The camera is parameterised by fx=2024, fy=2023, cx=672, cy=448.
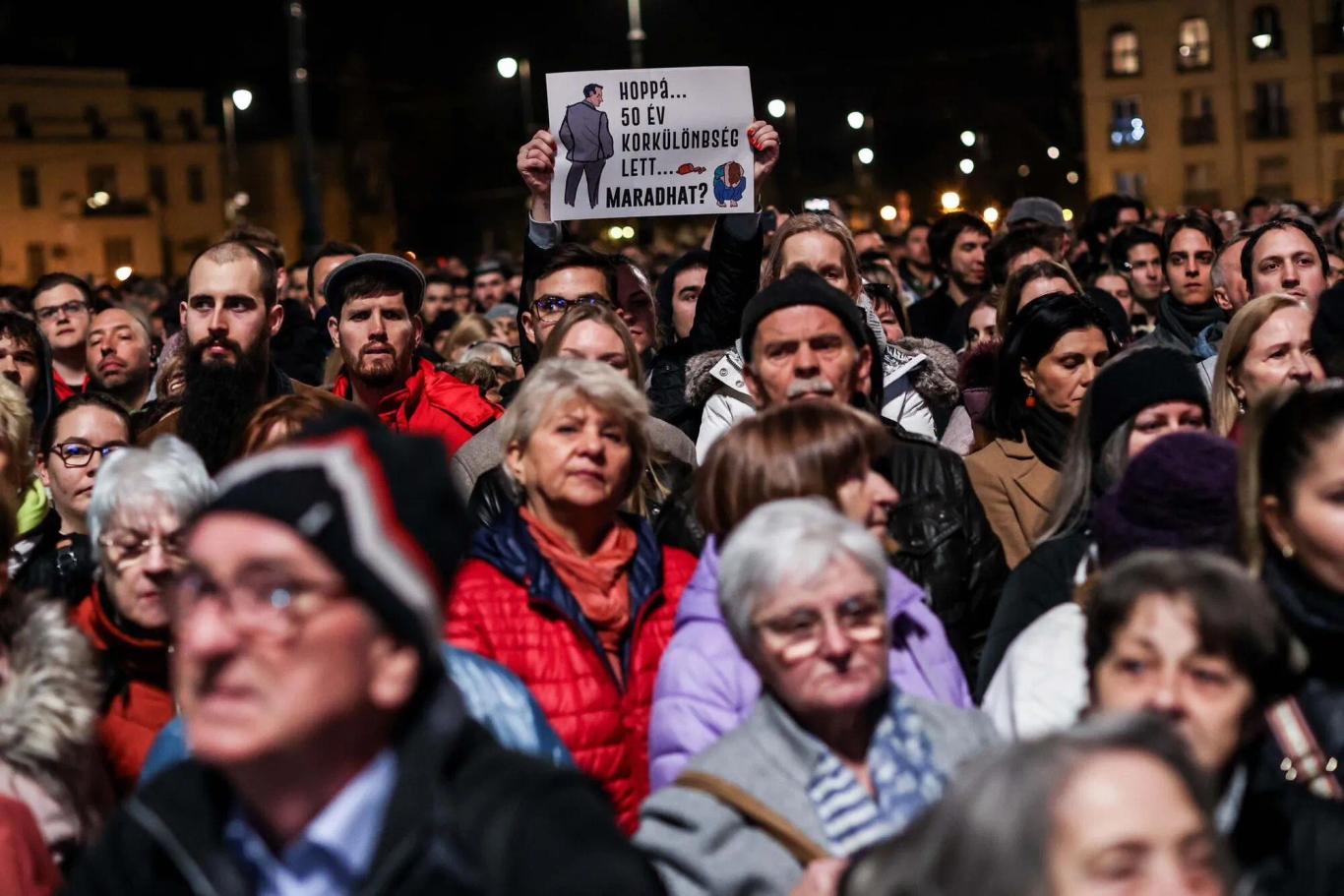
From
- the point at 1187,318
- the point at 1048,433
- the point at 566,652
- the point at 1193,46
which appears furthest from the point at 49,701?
the point at 1193,46

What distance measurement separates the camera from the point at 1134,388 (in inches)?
227

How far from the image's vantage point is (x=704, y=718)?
450 cm

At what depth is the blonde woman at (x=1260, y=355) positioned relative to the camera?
693 centimetres

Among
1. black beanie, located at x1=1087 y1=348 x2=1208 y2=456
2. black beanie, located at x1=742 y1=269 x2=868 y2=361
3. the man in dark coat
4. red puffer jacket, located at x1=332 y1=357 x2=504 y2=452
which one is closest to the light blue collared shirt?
the man in dark coat

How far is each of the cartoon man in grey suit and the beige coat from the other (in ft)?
8.15

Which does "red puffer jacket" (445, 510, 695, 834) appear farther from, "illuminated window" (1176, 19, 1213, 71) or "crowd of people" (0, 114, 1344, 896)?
"illuminated window" (1176, 19, 1213, 71)

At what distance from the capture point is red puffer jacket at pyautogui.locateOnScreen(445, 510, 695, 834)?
5.03m

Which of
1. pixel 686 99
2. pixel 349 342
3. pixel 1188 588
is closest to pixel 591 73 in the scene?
pixel 686 99

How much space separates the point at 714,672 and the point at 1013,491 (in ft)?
8.17

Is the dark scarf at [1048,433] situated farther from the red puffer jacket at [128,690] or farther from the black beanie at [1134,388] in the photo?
the red puffer jacket at [128,690]

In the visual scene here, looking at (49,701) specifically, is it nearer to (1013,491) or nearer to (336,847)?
(336,847)

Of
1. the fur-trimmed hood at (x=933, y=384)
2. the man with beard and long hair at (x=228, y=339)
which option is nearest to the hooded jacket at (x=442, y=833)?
the man with beard and long hair at (x=228, y=339)

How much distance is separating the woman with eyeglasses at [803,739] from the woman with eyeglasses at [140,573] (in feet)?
5.23

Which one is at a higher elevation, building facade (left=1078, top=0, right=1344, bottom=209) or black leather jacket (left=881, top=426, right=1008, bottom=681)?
building facade (left=1078, top=0, right=1344, bottom=209)
